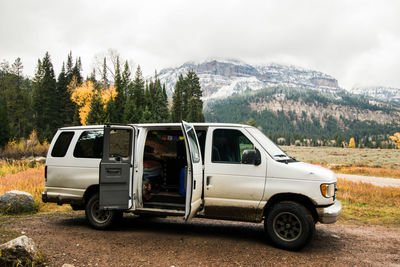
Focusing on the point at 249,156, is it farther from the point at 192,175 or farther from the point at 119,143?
the point at 119,143

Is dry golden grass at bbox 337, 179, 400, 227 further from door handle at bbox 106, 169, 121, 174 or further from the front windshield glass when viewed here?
door handle at bbox 106, 169, 121, 174

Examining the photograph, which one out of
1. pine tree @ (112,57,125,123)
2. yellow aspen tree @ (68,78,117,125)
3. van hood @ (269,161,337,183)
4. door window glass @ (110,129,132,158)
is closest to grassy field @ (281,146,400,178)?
van hood @ (269,161,337,183)

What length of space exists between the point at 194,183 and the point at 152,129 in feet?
6.12

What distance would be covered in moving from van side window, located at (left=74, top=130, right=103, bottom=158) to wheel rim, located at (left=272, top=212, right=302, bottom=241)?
14.0ft

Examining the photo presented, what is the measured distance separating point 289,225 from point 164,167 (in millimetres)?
3477

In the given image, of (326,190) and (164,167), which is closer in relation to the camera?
(326,190)

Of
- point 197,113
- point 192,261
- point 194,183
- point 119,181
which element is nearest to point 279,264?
point 192,261

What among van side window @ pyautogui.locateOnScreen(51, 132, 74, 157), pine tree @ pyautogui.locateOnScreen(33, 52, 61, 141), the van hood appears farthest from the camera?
pine tree @ pyautogui.locateOnScreen(33, 52, 61, 141)

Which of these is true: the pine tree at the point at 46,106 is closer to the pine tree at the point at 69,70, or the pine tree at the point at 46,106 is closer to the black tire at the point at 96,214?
the pine tree at the point at 69,70

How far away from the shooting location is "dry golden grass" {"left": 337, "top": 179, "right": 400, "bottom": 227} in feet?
30.1

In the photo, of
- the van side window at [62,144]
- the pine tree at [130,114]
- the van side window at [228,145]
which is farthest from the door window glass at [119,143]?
the pine tree at [130,114]

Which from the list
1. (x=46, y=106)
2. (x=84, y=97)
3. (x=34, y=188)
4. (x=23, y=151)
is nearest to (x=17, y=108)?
(x=46, y=106)

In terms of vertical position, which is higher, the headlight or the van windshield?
the van windshield

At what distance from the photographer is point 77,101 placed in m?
62.3
